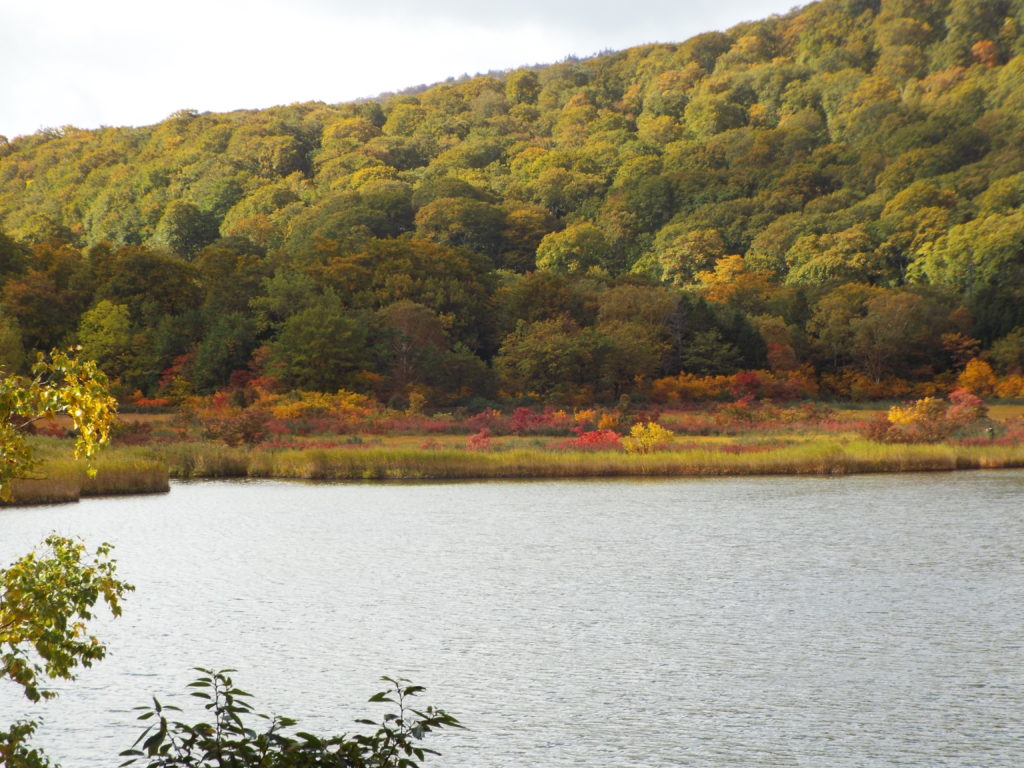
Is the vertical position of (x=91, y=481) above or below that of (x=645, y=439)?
below

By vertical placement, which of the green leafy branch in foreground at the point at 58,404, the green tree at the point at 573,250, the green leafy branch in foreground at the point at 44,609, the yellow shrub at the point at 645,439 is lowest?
the yellow shrub at the point at 645,439

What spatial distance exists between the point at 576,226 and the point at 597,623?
8795 cm

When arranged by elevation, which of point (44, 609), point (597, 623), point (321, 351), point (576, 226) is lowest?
point (597, 623)

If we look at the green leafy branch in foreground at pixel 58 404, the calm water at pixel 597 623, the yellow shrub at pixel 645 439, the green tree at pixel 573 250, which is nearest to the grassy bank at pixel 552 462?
the yellow shrub at pixel 645 439

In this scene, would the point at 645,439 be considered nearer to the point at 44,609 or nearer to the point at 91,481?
the point at 91,481

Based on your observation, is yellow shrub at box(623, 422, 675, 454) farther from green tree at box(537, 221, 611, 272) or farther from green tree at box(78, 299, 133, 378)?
green tree at box(537, 221, 611, 272)

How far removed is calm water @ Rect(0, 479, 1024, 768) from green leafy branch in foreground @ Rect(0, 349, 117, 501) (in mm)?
5455

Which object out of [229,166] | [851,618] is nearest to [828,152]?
[229,166]

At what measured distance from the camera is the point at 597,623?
1772 cm

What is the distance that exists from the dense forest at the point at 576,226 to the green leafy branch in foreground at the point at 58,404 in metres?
45.8

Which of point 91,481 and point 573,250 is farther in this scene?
point 573,250

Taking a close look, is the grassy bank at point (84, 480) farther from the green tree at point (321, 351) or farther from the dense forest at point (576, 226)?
the green tree at point (321, 351)

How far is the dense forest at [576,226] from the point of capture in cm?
6266

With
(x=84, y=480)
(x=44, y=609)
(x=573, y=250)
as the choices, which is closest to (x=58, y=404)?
(x=44, y=609)
